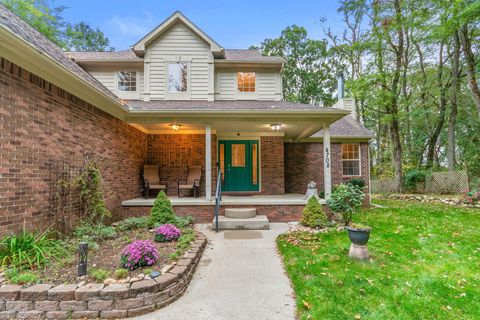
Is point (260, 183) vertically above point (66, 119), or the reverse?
point (66, 119)

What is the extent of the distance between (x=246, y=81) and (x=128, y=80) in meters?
4.34

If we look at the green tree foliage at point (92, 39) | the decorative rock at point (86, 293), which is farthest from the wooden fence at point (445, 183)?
the green tree foliage at point (92, 39)

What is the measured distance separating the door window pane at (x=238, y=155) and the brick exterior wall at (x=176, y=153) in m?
1.16

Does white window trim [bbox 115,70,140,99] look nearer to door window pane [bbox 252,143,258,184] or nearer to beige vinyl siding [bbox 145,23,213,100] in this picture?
beige vinyl siding [bbox 145,23,213,100]

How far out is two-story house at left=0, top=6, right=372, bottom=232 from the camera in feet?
12.3

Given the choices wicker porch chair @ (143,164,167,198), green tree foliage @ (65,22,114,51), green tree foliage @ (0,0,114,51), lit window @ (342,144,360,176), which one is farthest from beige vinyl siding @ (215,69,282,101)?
green tree foliage @ (65,22,114,51)

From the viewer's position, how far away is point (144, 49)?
8.45 metres

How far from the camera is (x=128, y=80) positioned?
29.3 ft

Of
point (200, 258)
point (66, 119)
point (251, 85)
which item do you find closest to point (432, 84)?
point (251, 85)

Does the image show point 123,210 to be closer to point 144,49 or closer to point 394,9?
point 144,49

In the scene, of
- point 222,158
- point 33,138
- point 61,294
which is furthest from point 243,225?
point 33,138

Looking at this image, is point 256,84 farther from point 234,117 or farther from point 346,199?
point 346,199

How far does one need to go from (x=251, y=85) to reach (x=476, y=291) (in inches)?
314

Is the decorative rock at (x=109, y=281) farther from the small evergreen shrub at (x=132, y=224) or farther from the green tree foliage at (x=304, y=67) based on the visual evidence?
the green tree foliage at (x=304, y=67)
